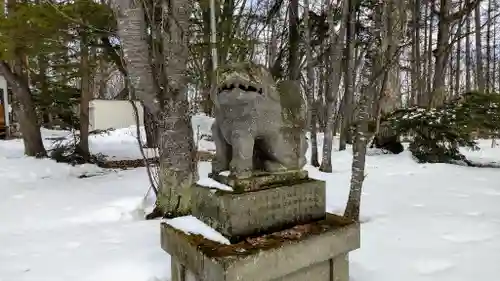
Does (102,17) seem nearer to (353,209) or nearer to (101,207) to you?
(101,207)

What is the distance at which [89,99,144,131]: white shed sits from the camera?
1842 cm

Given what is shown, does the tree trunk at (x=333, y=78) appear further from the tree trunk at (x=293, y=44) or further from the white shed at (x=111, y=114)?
the white shed at (x=111, y=114)

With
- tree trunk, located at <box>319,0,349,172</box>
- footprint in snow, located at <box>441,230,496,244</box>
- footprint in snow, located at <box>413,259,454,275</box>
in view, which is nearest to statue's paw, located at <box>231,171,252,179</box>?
footprint in snow, located at <box>413,259,454,275</box>

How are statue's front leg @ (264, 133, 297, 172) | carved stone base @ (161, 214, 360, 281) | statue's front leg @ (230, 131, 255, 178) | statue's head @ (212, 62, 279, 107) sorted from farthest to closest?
statue's front leg @ (264, 133, 297, 172), statue's front leg @ (230, 131, 255, 178), statue's head @ (212, 62, 279, 107), carved stone base @ (161, 214, 360, 281)

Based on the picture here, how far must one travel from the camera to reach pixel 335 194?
14.9 ft

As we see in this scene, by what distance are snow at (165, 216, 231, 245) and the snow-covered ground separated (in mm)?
438

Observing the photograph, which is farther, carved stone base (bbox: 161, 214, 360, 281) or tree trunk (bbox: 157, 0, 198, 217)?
tree trunk (bbox: 157, 0, 198, 217)

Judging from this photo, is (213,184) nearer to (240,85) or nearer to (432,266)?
(240,85)

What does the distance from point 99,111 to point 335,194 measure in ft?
54.4

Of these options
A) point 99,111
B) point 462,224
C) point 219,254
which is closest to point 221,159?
point 219,254

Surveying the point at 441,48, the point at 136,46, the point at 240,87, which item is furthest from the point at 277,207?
the point at 441,48

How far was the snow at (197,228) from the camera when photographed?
204 centimetres

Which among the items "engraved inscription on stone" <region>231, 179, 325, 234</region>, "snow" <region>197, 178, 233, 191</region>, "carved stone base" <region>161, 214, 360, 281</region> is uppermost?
"snow" <region>197, 178, 233, 191</region>

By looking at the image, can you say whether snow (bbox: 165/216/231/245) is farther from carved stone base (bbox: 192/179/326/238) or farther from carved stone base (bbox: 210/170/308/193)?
carved stone base (bbox: 210/170/308/193)
